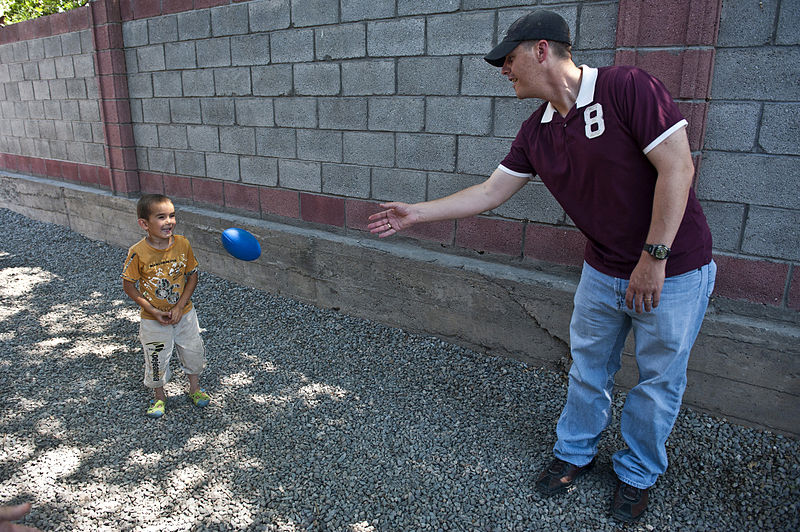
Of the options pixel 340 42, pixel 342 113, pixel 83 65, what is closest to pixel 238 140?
pixel 342 113

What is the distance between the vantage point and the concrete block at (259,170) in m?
5.13

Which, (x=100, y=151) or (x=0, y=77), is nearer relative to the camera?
(x=100, y=151)

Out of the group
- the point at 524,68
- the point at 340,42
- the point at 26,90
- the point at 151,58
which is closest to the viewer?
the point at 524,68

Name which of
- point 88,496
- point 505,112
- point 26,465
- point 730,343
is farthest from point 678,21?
point 26,465

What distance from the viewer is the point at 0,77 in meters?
8.73

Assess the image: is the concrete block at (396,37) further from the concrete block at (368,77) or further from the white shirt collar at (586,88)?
the white shirt collar at (586,88)

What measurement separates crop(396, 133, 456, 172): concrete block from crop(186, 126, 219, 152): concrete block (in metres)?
2.38

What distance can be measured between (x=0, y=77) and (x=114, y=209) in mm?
4172

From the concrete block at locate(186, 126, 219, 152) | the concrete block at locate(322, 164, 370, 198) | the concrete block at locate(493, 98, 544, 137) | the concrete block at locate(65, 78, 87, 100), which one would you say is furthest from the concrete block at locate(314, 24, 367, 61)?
the concrete block at locate(65, 78, 87, 100)

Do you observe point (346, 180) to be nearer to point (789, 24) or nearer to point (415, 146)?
point (415, 146)

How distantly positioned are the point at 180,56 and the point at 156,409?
13.2 ft

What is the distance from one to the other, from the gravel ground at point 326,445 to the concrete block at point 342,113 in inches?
66.1

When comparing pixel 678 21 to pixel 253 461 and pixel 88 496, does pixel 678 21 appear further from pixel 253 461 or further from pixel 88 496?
pixel 88 496

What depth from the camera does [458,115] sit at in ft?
12.5
